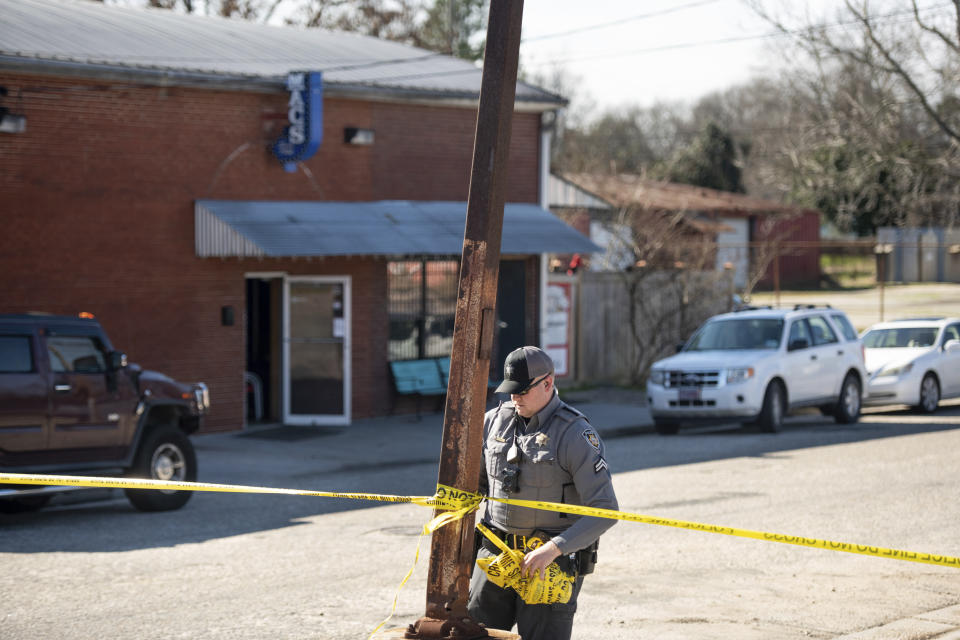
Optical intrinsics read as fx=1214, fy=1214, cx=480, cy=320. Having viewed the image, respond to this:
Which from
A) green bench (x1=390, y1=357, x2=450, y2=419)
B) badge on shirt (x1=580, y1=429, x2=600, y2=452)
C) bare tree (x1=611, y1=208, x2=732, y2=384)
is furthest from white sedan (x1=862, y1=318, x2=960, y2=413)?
badge on shirt (x1=580, y1=429, x2=600, y2=452)

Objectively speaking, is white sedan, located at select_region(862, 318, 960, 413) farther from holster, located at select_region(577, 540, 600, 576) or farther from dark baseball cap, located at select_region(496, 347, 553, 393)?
dark baseball cap, located at select_region(496, 347, 553, 393)

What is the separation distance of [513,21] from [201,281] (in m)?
13.4

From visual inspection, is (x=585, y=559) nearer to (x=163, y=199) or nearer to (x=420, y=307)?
(x=163, y=199)

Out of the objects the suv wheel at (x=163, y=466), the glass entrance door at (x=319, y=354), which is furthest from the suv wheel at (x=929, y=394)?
the suv wheel at (x=163, y=466)

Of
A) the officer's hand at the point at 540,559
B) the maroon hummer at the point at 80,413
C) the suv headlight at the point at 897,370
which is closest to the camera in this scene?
the officer's hand at the point at 540,559

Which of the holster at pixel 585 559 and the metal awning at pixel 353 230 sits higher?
the metal awning at pixel 353 230

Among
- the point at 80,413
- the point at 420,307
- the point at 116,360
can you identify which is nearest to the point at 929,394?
the point at 420,307

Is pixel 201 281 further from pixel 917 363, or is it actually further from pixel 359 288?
pixel 917 363

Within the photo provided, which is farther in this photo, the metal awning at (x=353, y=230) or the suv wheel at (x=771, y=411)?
the suv wheel at (x=771, y=411)

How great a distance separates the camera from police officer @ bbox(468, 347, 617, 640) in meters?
5.25

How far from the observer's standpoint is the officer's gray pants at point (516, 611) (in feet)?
17.2

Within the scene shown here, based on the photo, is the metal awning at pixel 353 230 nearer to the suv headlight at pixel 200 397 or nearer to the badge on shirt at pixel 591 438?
the suv headlight at pixel 200 397

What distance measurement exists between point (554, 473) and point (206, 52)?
1572 cm

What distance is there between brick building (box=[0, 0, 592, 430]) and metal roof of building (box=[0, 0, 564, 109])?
6cm
